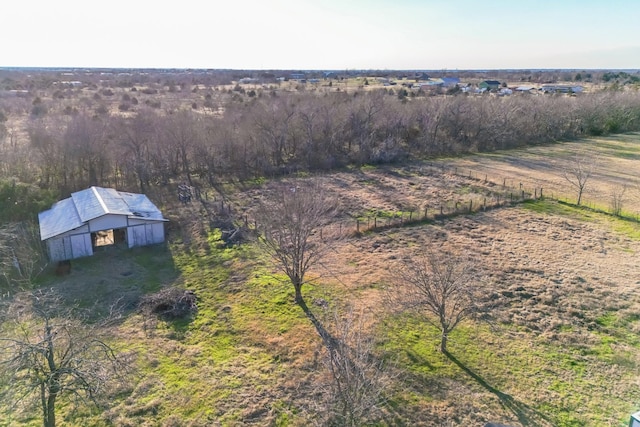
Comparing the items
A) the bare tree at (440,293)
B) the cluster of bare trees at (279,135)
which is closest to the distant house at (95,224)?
the cluster of bare trees at (279,135)

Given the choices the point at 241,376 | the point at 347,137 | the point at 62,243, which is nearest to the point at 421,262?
the point at 241,376

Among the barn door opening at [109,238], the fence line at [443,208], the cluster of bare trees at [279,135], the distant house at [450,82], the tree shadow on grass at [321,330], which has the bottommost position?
the tree shadow on grass at [321,330]

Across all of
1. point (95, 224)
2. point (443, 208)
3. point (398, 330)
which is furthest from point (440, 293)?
point (95, 224)

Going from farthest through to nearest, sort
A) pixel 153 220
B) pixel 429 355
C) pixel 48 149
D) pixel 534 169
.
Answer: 1. pixel 534 169
2. pixel 48 149
3. pixel 153 220
4. pixel 429 355

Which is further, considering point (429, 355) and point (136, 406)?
point (429, 355)

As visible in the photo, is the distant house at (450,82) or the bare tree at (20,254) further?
the distant house at (450,82)

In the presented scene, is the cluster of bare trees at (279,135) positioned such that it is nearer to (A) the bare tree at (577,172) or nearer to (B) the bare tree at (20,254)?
(B) the bare tree at (20,254)

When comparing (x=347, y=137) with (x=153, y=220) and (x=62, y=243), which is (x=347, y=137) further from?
(x=62, y=243)
